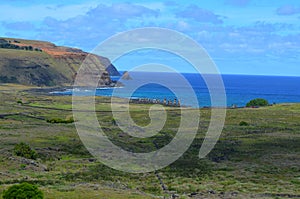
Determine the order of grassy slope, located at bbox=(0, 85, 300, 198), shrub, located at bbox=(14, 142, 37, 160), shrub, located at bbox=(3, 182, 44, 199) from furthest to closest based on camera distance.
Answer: shrub, located at bbox=(14, 142, 37, 160) → grassy slope, located at bbox=(0, 85, 300, 198) → shrub, located at bbox=(3, 182, 44, 199)

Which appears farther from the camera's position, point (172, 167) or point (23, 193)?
point (172, 167)

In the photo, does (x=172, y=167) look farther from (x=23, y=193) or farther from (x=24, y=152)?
(x=23, y=193)

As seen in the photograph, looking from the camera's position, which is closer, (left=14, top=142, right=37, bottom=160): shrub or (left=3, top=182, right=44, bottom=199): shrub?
(left=3, top=182, right=44, bottom=199): shrub

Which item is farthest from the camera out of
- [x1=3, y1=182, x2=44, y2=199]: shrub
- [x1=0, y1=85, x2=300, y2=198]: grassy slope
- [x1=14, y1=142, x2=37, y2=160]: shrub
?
[x1=14, y1=142, x2=37, y2=160]: shrub

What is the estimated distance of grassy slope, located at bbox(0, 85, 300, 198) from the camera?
1394 inches

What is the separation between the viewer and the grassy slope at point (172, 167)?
3540 centimetres

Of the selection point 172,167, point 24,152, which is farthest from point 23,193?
point 172,167

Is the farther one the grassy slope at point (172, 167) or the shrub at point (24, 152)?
the shrub at point (24, 152)

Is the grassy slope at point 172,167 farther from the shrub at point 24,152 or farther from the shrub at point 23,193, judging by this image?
the shrub at point 23,193

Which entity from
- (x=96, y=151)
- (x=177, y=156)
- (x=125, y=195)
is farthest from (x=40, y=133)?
(x=125, y=195)

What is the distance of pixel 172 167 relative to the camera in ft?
152

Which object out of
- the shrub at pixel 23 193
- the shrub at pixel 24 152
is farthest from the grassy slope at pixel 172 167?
the shrub at pixel 23 193

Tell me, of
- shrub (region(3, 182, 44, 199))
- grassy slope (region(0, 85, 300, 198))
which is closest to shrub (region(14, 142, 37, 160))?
grassy slope (region(0, 85, 300, 198))

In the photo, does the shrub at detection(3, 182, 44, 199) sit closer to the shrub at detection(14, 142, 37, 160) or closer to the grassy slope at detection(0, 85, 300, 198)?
the grassy slope at detection(0, 85, 300, 198)
